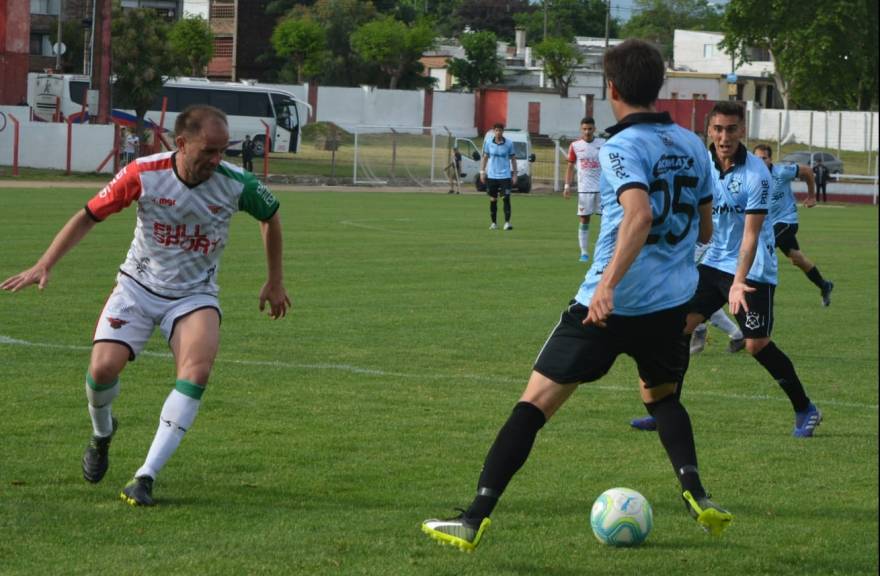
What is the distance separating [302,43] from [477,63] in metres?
15.1

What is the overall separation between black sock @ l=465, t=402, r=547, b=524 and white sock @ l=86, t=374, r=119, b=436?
1.83m

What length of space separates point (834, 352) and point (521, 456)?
23.7 ft

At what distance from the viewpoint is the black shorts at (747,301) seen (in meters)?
Answer: 7.48

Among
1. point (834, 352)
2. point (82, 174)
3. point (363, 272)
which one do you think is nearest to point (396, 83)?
point (82, 174)

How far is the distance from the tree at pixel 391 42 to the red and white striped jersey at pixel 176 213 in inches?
2765

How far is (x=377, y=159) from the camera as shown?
51406 mm

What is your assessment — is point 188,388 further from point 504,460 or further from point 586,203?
point 586,203

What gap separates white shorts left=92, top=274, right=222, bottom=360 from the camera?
5590 millimetres

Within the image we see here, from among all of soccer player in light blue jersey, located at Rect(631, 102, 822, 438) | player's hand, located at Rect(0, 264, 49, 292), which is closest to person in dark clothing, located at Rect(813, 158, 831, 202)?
soccer player in light blue jersey, located at Rect(631, 102, 822, 438)

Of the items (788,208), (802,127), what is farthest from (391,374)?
(802,127)

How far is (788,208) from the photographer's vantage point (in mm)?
14422

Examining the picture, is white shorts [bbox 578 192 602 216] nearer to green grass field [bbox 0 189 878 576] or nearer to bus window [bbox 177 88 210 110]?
green grass field [bbox 0 189 878 576]

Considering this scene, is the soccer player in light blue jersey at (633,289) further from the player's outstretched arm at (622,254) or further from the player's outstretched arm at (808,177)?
the player's outstretched arm at (808,177)

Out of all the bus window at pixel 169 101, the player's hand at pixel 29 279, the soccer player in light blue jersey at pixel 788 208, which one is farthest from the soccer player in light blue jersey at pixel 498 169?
the bus window at pixel 169 101
